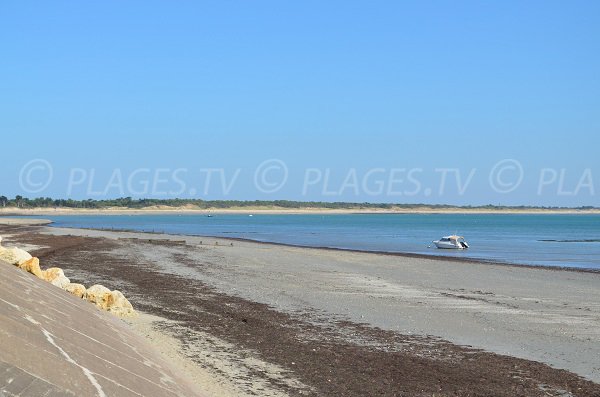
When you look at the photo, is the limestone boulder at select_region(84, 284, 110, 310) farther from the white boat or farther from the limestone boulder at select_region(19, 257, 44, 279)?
the white boat

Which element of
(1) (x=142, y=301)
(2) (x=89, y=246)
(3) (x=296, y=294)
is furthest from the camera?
(2) (x=89, y=246)

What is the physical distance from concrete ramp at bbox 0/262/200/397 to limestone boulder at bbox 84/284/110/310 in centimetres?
230

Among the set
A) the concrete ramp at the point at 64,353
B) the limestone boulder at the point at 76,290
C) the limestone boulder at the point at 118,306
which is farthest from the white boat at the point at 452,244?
the concrete ramp at the point at 64,353

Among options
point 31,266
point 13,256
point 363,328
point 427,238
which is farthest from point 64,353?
point 427,238

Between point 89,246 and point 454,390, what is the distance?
32.4 m

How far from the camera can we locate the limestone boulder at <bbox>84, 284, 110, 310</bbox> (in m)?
12.0

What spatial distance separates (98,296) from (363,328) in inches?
195

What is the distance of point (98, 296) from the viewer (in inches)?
484

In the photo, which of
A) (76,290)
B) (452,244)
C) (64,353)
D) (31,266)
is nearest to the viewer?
(64,353)

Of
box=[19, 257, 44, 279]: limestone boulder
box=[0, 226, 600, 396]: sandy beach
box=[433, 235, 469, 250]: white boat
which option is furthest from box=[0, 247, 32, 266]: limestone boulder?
box=[433, 235, 469, 250]: white boat

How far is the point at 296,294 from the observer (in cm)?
1969

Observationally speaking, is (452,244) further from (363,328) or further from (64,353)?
(64,353)

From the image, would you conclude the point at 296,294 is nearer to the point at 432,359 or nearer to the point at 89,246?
the point at 432,359

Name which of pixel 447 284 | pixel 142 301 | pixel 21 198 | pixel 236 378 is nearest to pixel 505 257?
pixel 447 284
